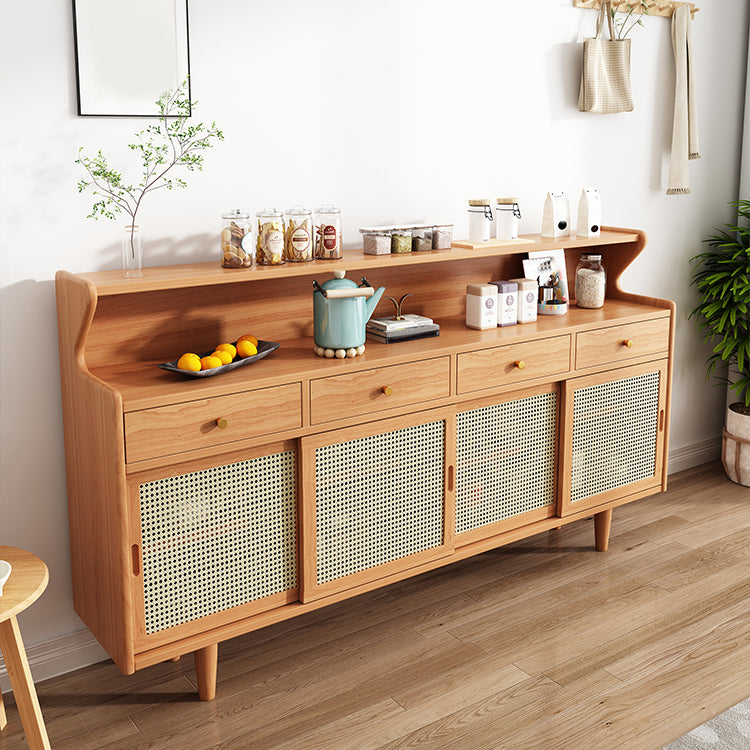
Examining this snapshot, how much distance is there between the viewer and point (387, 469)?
260cm

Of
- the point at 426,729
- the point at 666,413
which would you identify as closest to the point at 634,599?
the point at 666,413

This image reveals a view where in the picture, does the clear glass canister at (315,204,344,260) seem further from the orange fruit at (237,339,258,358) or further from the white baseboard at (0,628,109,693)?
the white baseboard at (0,628,109,693)

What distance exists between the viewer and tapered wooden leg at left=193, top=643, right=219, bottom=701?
2.38 m

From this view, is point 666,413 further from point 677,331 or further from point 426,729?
point 426,729

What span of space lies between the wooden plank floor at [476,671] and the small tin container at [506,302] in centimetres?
93

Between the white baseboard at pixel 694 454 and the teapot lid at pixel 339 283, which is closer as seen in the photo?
the teapot lid at pixel 339 283

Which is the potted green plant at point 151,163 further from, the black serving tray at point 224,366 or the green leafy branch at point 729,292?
the green leafy branch at point 729,292

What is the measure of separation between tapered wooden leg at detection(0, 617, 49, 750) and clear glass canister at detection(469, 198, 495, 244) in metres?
1.81

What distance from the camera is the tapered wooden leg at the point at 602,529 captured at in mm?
3246

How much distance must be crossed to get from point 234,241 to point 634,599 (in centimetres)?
180

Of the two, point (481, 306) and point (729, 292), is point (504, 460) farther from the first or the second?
point (729, 292)

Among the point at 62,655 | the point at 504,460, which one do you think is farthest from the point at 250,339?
the point at 62,655

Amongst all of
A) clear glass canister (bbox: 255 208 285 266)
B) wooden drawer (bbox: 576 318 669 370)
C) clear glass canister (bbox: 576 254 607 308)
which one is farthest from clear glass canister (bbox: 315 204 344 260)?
clear glass canister (bbox: 576 254 607 308)

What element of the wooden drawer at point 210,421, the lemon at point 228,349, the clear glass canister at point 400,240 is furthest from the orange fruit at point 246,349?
the clear glass canister at point 400,240
